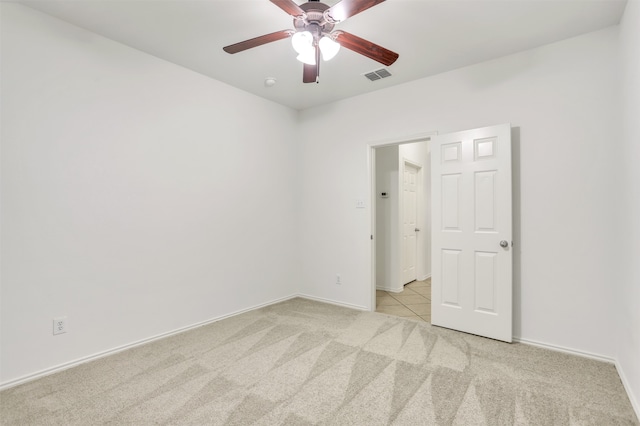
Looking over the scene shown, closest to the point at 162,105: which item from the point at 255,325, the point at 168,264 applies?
the point at 168,264

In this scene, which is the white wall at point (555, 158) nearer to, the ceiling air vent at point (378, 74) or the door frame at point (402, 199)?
the ceiling air vent at point (378, 74)

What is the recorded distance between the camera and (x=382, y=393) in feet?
6.73

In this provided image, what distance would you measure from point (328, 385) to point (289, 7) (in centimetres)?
238

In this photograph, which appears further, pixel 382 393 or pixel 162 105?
pixel 162 105

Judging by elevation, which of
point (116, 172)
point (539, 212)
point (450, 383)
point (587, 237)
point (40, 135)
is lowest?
point (450, 383)

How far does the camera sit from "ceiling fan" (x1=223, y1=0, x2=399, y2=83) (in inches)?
70.4

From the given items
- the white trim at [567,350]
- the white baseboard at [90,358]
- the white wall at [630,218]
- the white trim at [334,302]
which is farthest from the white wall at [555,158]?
the white baseboard at [90,358]

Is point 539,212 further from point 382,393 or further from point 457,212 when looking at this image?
point 382,393

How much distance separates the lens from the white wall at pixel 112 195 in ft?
7.32

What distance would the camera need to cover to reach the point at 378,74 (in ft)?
10.8

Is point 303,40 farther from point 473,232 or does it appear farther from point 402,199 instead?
point 402,199

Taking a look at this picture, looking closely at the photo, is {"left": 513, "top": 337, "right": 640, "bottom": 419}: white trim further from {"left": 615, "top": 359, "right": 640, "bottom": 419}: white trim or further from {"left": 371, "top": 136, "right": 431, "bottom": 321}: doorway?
{"left": 371, "top": 136, "right": 431, "bottom": 321}: doorway

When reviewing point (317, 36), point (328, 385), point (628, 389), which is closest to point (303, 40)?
point (317, 36)

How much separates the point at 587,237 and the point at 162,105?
3979 millimetres
